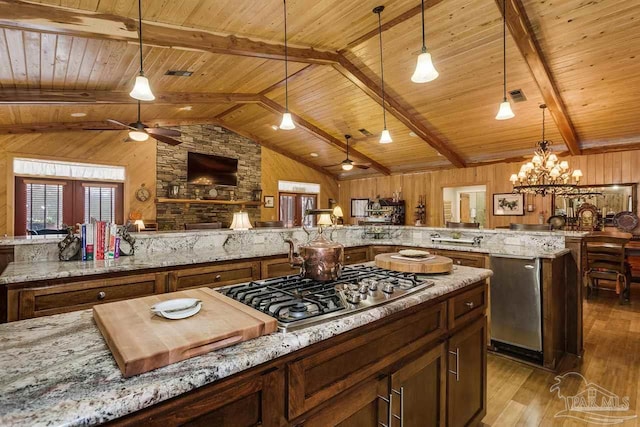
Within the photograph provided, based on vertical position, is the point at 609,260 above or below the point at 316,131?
below

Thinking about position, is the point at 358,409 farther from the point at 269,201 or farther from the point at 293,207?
the point at 293,207

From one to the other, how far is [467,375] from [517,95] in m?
4.88

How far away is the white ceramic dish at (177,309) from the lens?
0.94 m

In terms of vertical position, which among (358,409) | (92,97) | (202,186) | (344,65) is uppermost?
→ (344,65)

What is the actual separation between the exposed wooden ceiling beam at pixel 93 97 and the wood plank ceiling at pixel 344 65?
Result: 0.6 inches

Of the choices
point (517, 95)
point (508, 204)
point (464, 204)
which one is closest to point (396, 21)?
point (517, 95)

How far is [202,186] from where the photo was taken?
793 cm

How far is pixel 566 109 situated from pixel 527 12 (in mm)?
2541

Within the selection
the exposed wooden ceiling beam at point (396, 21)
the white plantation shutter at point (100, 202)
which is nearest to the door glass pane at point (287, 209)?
the white plantation shutter at point (100, 202)

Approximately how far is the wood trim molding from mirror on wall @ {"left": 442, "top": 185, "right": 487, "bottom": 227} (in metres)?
6.33

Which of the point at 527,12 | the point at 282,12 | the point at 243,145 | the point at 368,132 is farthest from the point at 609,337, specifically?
the point at 243,145

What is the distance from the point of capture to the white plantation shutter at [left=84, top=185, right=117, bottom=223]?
21.5ft

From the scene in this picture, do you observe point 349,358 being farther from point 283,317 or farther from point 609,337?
point 609,337

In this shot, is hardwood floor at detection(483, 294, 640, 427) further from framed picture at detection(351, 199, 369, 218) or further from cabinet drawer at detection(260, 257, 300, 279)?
framed picture at detection(351, 199, 369, 218)
